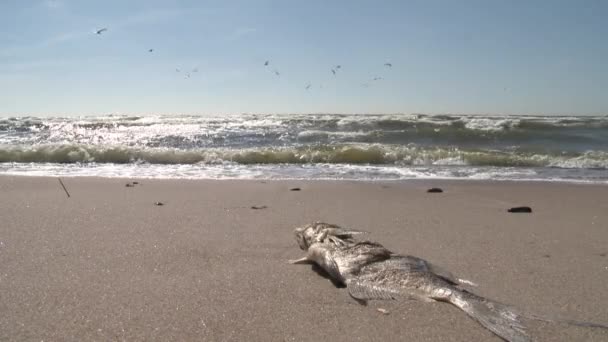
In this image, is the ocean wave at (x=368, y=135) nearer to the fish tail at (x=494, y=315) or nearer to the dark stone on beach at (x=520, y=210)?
the dark stone on beach at (x=520, y=210)

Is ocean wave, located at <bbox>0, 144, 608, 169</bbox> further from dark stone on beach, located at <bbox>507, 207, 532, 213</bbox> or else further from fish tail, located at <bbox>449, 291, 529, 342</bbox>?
fish tail, located at <bbox>449, 291, 529, 342</bbox>

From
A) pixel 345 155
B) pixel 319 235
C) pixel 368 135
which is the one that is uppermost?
pixel 319 235

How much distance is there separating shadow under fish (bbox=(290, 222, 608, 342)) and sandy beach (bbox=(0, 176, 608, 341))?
0.20ft

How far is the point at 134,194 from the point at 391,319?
453 centimetres

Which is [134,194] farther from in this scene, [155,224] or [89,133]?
[89,133]

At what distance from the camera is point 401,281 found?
252cm

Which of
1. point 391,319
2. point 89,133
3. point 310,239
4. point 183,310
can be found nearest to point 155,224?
point 310,239

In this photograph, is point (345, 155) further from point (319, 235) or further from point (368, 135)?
point (319, 235)

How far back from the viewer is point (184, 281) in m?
2.68

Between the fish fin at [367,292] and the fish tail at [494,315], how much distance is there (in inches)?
12.1

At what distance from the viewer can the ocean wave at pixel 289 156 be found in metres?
10.8

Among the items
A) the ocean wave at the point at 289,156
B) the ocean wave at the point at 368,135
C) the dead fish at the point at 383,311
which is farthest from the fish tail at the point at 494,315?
the ocean wave at the point at 368,135

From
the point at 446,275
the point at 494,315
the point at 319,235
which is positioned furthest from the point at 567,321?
the point at 319,235

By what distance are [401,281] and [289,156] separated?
9.02m
